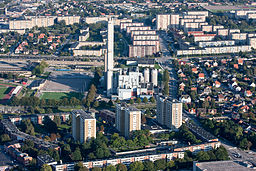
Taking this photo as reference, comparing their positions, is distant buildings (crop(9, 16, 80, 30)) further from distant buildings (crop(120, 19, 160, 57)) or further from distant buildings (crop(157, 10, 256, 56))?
distant buildings (crop(157, 10, 256, 56))

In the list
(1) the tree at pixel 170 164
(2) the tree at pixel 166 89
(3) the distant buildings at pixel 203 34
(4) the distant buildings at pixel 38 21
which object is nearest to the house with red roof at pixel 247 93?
(2) the tree at pixel 166 89

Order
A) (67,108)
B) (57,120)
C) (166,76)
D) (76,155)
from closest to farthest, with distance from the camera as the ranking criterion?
(76,155) → (57,120) → (67,108) → (166,76)

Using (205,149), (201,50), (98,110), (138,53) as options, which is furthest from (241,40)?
(205,149)

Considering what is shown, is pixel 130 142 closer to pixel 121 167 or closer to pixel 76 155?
pixel 76 155

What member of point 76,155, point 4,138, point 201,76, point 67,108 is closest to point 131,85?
point 67,108

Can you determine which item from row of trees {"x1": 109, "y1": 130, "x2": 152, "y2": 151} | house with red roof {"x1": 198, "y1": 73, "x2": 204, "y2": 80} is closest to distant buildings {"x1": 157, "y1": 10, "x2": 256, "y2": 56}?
house with red roof {"x1": 198, "y1": 73, "x2": 204, "y2": 80}

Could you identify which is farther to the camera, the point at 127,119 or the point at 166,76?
the point at 166,76
